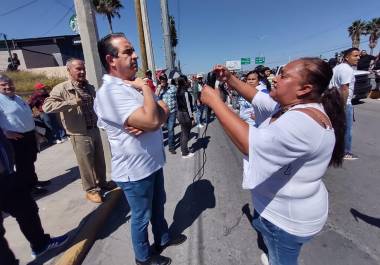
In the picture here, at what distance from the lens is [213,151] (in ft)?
20.9

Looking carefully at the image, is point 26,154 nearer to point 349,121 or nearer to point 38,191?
point 38,191

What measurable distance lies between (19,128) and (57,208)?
1.29m

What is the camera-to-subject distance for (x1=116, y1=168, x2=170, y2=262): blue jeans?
2201 millimetres

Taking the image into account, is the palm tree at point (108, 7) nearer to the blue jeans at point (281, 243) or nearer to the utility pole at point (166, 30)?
the utility pole at point (166, 30)

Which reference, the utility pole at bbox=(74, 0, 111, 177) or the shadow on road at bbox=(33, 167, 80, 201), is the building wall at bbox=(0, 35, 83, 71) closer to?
the shadow on road at bbox=(33, 167, 80, 201)

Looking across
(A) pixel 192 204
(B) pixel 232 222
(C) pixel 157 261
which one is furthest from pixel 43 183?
(B) pixel 232 222

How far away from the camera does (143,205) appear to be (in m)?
2.26

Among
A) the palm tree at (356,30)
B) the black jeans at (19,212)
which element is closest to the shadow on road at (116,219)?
the black jeans at (19,212)

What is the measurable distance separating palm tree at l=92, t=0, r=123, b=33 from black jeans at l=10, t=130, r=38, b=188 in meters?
35.9

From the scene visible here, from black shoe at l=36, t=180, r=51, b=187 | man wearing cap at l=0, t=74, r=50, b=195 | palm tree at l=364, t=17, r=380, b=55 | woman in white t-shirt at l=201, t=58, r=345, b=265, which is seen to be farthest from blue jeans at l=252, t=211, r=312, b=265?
palm tree at l=364, t=17, r=380, b=55

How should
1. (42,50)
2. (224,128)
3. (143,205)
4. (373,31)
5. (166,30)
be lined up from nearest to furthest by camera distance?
1. (224,128)
2. (143,205)
3. (166,30)
4. (42,50)
5. (373,31)

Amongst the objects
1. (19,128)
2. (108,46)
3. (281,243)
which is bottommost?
(281,243)

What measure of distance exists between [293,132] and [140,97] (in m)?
1.22

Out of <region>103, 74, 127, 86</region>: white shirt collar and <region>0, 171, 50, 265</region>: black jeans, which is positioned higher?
<region>103, 74, 127, 86</region>: white shirt collar
